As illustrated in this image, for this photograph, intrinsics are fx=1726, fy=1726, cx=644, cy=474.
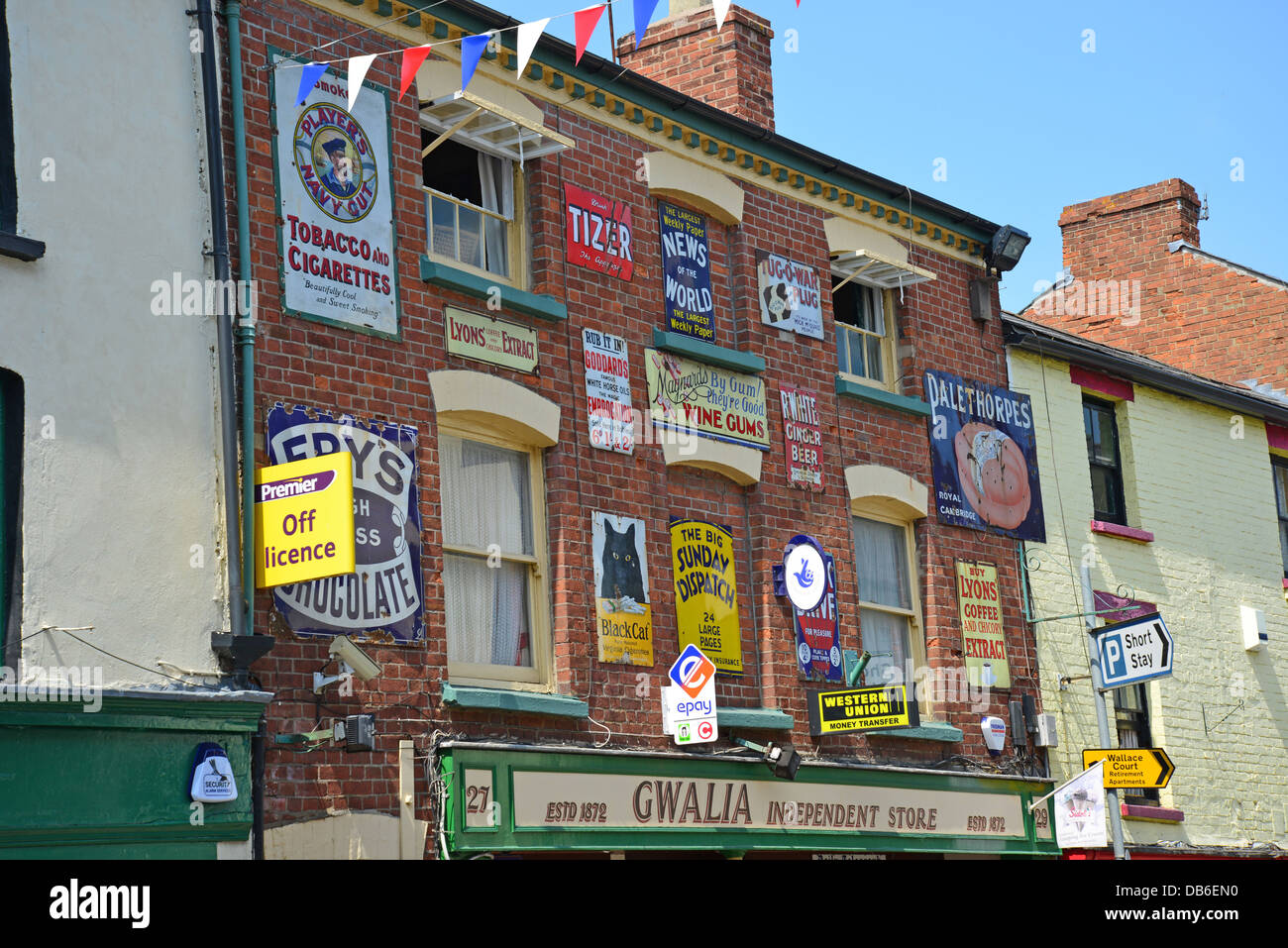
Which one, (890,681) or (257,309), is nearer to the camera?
(257,309)

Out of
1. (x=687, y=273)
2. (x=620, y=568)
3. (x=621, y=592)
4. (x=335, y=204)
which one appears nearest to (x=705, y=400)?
(x=687, y=273)

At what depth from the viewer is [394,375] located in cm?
1269

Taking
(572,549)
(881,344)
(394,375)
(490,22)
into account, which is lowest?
(572,549)

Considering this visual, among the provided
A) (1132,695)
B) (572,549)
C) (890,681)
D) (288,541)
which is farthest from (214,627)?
(1132,695)

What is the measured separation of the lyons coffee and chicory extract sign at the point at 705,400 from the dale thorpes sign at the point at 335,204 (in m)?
2.99

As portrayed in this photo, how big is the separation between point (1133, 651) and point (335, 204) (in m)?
9.39

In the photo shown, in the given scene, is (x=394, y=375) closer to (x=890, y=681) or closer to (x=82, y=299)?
(x=82, y=299)

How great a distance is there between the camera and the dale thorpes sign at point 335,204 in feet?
39.9

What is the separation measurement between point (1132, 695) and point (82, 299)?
13415 mm

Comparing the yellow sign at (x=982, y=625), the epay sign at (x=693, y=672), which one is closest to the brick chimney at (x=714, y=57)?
the yellow sign at (x=982, y=625)

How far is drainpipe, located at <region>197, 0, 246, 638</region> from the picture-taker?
10977mm

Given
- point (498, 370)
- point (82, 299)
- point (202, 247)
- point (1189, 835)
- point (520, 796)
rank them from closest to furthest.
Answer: point (82, 299)
point (202, 247)
point (520, 796)
point (498, 370)
point (1189, 835)

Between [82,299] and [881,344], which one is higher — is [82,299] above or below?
below

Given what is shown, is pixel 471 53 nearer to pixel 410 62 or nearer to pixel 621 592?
pixel 410 62
